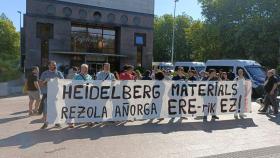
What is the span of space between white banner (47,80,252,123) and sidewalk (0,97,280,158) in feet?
1.02

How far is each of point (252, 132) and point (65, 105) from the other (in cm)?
496

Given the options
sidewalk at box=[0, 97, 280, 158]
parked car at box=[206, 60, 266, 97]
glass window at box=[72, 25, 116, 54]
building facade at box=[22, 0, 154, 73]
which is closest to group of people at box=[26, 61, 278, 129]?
sidewalk at box=[0, 97, 280, 158]

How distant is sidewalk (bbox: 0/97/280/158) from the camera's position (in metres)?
7.79

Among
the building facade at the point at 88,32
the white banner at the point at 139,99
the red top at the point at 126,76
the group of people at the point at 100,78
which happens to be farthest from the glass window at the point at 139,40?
the red top at the point at 126,76

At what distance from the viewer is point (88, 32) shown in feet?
135

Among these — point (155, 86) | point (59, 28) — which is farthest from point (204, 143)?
point (59, 28)

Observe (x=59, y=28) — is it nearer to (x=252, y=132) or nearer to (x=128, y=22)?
(x=128, y=22)

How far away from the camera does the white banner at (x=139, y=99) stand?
993 centimetres

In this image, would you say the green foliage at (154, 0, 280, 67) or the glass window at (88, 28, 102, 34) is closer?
the glass window at (88, 28, 102, 34)

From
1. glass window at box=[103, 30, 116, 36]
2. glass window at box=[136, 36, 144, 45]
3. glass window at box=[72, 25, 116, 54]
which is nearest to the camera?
glass window at box=[72, 25, 116, 54]

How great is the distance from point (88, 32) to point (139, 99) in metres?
30.9

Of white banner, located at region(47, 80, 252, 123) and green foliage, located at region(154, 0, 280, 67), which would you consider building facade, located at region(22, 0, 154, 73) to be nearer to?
green foliage, located at region(154, 0, 280, 67)

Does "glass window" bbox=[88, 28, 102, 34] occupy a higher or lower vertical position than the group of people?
higher

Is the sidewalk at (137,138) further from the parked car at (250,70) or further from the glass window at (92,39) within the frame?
the glass window at (92,39)
